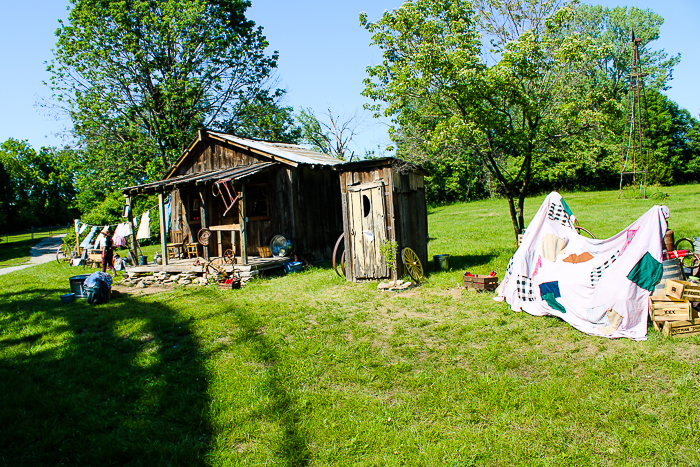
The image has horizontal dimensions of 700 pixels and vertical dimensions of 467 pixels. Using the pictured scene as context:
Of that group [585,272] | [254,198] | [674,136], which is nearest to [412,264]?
[585,272]

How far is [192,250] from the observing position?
1474cm

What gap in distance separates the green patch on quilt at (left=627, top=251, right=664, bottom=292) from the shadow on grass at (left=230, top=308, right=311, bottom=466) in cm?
448

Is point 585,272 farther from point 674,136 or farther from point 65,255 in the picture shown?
point 674,136

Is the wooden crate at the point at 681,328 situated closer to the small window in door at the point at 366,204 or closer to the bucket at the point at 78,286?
the small window in door at the point at 366,204

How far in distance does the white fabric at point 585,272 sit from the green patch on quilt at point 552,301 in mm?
33

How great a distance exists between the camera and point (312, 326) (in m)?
6.63

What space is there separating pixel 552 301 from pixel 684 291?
1.59 meters

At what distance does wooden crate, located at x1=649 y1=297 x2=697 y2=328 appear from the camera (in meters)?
5.27

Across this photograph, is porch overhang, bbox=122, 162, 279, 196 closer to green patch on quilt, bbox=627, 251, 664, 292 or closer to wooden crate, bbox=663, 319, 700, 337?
green patch on quilt, bbox=627, 251, 664, 292

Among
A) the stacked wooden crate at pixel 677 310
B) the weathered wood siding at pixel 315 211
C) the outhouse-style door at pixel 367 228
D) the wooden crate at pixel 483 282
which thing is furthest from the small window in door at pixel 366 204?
the stacked wooden crate at pixel 677 310

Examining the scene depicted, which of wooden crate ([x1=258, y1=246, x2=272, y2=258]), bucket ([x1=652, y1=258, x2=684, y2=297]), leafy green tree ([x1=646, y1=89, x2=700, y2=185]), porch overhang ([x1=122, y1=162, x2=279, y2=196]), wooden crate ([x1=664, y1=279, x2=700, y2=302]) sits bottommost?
wooden crate ([x1=664, y1=279, x2=700, y2=302])

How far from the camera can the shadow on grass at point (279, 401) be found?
3557 mm

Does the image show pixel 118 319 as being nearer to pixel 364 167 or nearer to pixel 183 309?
pixel 183 309

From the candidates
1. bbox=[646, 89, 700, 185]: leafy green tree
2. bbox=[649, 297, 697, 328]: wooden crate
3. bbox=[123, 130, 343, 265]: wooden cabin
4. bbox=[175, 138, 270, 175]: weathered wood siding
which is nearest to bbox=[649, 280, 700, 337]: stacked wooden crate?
bbox=[649, 297, 697, 328]: wooden crate
